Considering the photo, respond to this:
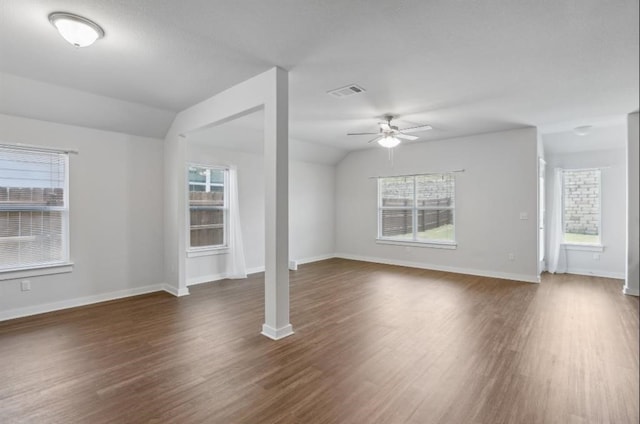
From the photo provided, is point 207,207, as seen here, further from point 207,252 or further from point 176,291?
point 176,291

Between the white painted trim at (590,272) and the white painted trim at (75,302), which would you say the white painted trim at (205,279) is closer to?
the white painted trim at (75,302)

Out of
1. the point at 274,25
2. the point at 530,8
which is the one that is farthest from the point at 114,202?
the point at 530,8

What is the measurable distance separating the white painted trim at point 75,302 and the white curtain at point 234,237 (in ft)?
3.63

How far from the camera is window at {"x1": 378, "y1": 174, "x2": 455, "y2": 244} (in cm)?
635

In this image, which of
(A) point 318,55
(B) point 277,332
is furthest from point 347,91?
(B) point 277,332

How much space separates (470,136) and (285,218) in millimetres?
4274

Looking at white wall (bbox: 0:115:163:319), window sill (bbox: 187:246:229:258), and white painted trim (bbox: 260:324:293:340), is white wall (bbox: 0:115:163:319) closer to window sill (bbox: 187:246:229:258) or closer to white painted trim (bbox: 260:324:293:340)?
window sill (bbox: 187:246:229:258)

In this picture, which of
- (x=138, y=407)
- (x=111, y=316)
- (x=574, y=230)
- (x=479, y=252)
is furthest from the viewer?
(x=479, y=252)

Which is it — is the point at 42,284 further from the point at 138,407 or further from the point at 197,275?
the point at 138,407

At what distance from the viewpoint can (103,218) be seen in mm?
4332

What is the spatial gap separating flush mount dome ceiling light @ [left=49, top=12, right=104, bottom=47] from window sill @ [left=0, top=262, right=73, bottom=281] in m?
2.77

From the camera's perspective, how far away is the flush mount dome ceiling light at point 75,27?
226 cm

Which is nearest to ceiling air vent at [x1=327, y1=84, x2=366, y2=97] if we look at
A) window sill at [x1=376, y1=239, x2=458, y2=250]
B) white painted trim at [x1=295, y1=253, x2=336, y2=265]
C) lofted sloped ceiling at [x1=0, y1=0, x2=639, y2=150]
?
lofted sloped ceiling at [x1=0, y1=0, x2=639, y2=150]

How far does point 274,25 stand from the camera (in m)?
2.43
